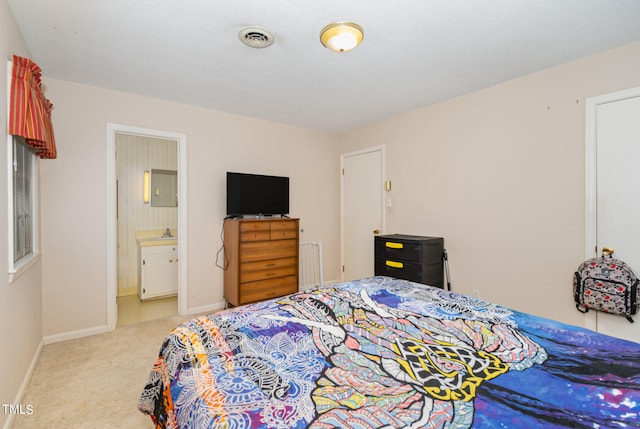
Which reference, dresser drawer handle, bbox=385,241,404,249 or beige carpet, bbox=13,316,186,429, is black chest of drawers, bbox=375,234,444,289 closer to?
dresser drawer handle, bbox=385,241,404,249

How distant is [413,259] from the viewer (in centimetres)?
317

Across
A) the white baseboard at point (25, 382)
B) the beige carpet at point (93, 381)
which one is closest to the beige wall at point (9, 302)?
the white baseboard at point (25, 382)

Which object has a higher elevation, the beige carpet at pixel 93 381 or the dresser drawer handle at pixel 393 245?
the dresser drawer handle at pixel 393 245

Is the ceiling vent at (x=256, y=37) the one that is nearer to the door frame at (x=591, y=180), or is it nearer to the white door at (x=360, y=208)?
the white door at (x=360, y=208)

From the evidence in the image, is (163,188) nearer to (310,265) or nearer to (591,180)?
(310,265)

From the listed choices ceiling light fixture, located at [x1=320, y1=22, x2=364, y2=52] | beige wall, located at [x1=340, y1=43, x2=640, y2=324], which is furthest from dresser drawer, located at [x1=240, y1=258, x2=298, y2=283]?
ceiling light fixture, located at [x1=320, y1=22, x2=364, y2=52]

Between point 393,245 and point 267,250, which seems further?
point 267,250

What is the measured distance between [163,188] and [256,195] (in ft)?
5.75

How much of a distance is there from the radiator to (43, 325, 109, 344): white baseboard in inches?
93.2

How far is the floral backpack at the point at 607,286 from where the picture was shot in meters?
2.14

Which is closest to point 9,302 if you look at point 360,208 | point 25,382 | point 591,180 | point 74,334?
point 25,382

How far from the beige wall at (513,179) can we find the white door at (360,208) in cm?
47

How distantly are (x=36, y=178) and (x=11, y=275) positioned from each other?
1.22 m

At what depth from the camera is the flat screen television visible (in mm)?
3662
